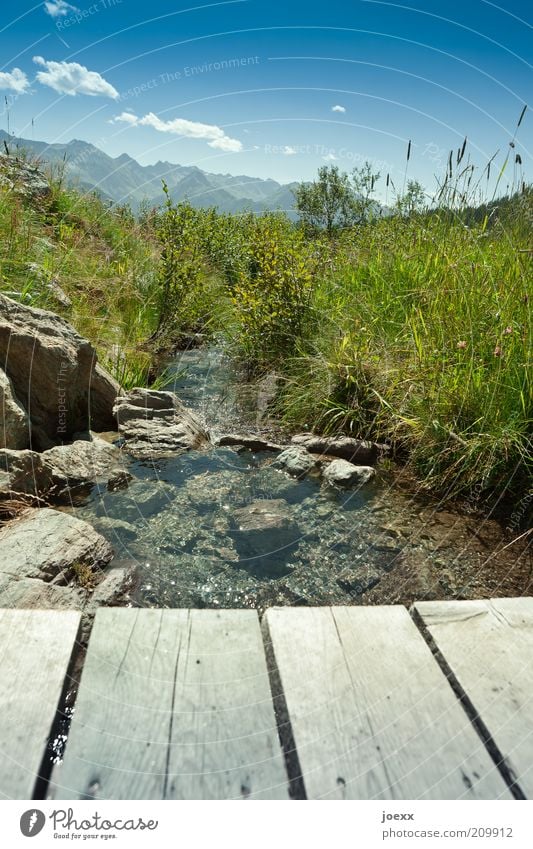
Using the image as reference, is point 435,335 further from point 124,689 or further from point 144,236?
point 144,236

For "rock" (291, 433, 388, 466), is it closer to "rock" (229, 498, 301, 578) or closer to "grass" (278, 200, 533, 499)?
"grass" (278, 200, 533, 499)

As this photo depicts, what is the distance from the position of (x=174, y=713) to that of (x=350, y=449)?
3.30 metres

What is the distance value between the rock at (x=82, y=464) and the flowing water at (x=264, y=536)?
0.41ft

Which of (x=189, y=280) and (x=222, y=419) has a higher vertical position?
(x=189, y=280)

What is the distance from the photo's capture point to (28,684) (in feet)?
4.82

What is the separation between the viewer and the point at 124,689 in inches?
58.9

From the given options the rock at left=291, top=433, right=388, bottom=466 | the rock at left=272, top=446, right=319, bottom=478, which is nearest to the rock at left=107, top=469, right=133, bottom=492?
the rock at left=272, top=446, right=319, bottom=478

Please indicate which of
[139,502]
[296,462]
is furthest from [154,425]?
[296,462]

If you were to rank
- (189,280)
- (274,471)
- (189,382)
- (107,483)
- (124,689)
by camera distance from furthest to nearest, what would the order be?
(189,280) < (189,382) < (274,471) < (107,483) < (124,689)

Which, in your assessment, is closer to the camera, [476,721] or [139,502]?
[476,721]

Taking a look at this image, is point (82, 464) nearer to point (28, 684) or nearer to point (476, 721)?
point (28, 684)

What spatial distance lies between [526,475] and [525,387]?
22.1 inches

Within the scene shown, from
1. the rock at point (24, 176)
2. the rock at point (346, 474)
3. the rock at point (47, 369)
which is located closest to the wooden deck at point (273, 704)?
the rock at point (346, 474)
